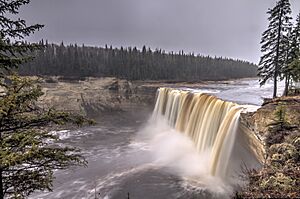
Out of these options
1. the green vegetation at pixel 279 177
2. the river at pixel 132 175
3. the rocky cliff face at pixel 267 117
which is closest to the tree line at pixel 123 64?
the river at pixel 132 175

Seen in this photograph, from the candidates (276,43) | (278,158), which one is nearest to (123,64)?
(276,43)

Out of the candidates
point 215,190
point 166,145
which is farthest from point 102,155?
point 215,190

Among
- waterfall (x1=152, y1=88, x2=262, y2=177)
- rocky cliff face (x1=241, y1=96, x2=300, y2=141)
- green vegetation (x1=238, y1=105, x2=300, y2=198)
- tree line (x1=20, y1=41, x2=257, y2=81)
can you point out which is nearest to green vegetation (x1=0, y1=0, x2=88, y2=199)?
green vegetation (x1=238, y1=105, x2=300, y2=198)

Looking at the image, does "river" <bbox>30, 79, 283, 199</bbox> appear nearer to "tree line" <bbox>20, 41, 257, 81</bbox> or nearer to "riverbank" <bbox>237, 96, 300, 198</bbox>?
"riverbank" <bbox>237, 96, 300, 198</bbox>

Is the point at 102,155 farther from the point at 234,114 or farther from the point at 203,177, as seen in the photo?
the point at 234,114

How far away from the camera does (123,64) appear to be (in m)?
84.7

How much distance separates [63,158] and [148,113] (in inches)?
1621

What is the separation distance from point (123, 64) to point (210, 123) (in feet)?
223

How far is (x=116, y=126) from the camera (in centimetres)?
4009

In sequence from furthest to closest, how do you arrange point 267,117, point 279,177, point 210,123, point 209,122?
point 209,122, point 210,123, point 267,117, point 279,177

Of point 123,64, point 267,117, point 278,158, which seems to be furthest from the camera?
point 123,64

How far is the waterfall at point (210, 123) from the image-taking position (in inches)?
617

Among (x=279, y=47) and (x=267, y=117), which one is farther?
(x=279, y=47)

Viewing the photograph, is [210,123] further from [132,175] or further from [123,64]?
[123,64]
